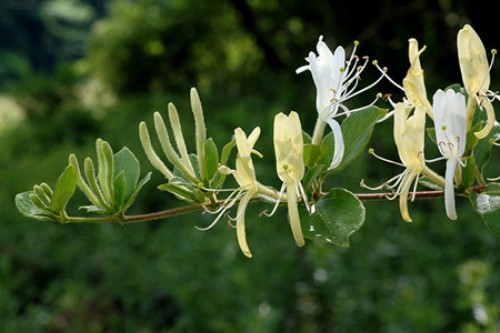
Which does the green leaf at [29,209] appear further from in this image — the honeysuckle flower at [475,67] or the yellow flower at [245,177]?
the honeysuckle flower at [475,67]

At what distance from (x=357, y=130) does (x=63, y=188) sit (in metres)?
0.22

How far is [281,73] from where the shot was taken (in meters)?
5.34

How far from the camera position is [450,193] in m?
0.45

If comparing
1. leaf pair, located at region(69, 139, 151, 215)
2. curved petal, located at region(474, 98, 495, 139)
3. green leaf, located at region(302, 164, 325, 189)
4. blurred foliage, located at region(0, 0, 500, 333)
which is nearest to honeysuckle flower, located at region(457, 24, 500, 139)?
curved petal, located at region(474, 98, 495, 139)

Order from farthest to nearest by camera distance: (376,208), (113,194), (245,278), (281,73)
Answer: (281,73), (376,208), (245,278), (113,194)

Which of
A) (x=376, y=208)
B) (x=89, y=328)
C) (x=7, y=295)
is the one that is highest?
(x=7, y=295)

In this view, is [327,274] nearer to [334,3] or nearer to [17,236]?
[17,236]

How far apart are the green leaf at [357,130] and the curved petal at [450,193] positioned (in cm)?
6

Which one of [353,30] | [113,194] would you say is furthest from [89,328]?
[353,30]

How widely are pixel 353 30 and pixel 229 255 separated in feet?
10.3

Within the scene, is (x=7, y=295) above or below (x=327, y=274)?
above

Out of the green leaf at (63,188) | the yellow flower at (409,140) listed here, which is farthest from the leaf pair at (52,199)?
the yellow flower at (409,140)

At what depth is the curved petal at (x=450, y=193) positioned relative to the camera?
434 mm

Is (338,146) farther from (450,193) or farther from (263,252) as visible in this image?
(263,252)
